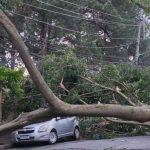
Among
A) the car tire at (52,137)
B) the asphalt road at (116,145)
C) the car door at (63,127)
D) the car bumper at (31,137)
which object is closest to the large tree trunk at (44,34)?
the car door at (63,127)

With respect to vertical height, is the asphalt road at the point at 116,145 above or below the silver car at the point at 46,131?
below

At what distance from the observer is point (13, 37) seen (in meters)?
3.79

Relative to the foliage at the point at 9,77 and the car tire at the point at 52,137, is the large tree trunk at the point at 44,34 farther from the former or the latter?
the foliage at the point at 9,77

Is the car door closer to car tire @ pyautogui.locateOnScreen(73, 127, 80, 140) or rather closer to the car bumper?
car tire @ pyautogui.locateOnScreen(73, 127, 80, 140)

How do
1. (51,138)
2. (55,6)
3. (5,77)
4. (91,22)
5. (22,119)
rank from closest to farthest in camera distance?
(22,119) < (5,77) < (51,138) < (55,6) < (91,22)

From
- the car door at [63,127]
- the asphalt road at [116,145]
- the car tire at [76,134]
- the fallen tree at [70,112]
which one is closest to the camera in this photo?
the fallen tree at [70,112]

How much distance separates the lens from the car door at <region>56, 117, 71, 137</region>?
20109 millimetres

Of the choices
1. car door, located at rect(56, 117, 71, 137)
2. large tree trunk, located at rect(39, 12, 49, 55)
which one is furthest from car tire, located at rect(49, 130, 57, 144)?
large tree trunk, located at rect(39, 12, 49, 55)

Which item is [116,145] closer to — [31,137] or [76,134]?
[31,137]

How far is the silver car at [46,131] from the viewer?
19.3m

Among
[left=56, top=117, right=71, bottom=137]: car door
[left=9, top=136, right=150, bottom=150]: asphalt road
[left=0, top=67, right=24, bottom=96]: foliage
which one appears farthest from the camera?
[left=56, top=117, right=71, bottom=137]: car door

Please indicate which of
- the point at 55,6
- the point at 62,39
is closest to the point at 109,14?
the point at 62,39

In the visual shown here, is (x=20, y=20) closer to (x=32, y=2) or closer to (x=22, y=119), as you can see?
(x=32, y=2)

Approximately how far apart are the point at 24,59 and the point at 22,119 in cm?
73
